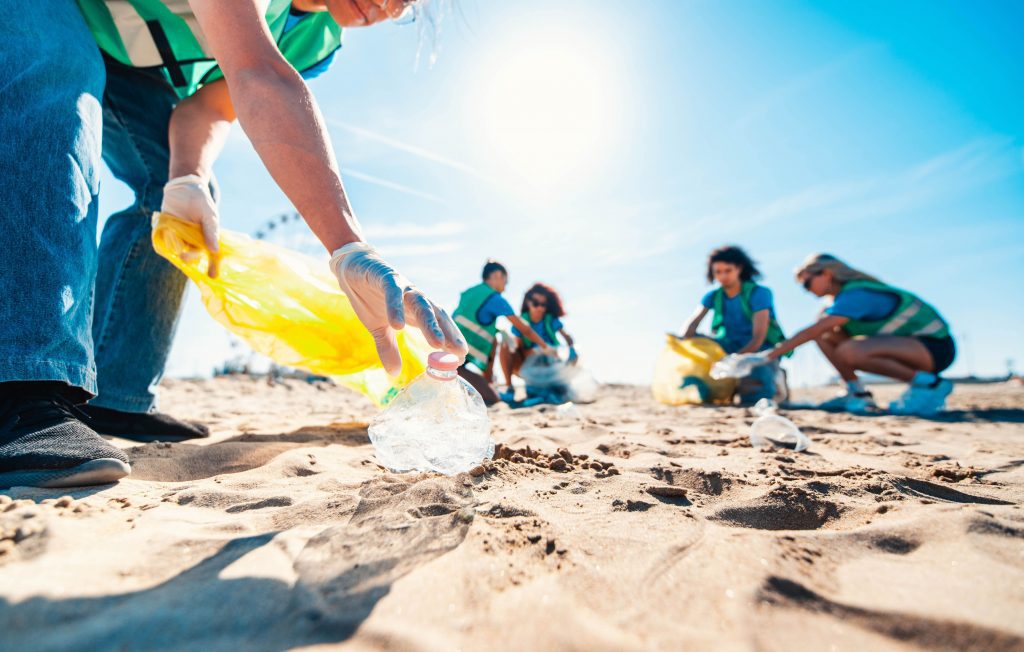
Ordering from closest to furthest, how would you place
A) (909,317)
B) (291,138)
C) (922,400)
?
(291,138), (922,400), (909,317)

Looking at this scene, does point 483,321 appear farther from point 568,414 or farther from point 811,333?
point 811,333

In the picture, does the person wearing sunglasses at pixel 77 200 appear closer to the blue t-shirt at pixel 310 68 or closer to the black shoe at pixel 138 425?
the blue t-shirt at pixel 310 68

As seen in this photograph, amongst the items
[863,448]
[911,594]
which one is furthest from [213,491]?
[863,448]

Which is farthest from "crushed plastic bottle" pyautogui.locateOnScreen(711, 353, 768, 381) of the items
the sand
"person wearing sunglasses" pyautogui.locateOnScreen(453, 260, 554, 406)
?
the sand

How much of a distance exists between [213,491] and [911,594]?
1.25m

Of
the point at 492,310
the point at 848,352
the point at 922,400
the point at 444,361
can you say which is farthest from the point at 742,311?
the point at 444,361

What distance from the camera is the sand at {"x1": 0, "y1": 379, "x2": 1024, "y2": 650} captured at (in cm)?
59

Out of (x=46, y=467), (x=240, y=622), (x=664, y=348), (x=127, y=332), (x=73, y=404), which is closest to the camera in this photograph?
(x=240, y=622)

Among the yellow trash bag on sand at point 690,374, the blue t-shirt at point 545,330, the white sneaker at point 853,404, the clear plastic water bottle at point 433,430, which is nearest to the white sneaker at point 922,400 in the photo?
the white sneaker at point 853,404

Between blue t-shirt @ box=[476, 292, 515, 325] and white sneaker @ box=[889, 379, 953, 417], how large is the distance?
3.12m

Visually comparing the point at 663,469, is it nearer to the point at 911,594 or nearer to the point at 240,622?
the point at 911,594

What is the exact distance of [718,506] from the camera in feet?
3.45

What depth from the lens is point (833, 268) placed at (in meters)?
4.23

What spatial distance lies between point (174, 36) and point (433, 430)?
56.8 inches
